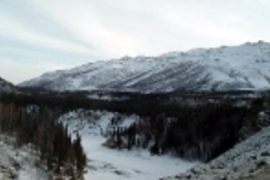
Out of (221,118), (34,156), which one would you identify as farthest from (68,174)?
(221,118)

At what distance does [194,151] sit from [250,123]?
147 feet

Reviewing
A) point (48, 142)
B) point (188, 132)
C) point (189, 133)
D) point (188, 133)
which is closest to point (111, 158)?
point (188, 133)

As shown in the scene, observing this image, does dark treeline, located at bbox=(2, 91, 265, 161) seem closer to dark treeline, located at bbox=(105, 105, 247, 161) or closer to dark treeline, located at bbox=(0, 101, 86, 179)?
dark treeline, located at bbox=(105, 105, 247, 161)

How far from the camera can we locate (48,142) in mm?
79688

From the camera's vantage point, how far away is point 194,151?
12219 cm

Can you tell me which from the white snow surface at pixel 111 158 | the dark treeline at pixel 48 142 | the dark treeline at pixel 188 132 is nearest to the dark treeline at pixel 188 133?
the dark treeline at pixel 188 132

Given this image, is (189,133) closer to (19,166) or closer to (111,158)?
(111,158)

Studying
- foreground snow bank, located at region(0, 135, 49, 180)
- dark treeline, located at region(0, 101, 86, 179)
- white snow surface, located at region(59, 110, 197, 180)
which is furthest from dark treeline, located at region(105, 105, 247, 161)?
foreground snow bank, located at region(0, 135, 49, 180)

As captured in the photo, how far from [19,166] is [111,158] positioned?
194 ft

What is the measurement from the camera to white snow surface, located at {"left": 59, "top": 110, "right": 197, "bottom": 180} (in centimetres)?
9124

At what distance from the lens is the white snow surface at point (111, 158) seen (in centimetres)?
9124

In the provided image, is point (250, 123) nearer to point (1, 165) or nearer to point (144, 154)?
point (1, 165)

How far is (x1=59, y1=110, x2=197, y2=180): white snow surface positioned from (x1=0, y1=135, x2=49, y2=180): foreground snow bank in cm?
1321

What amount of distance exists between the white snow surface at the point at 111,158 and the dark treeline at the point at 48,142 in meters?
4.86
